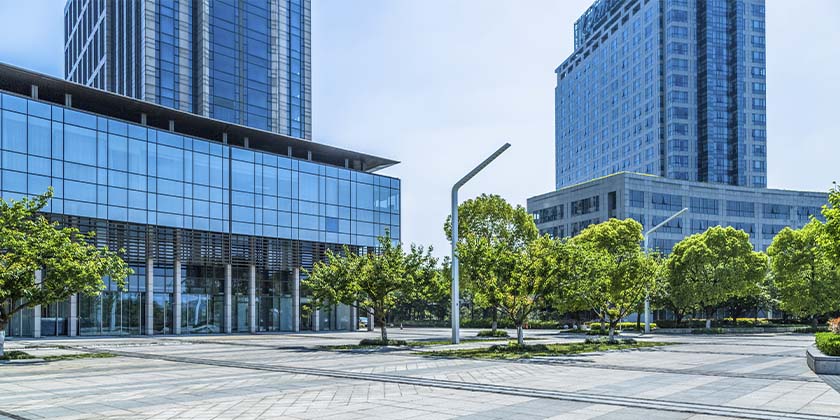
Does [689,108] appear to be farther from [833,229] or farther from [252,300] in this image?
[833,229]

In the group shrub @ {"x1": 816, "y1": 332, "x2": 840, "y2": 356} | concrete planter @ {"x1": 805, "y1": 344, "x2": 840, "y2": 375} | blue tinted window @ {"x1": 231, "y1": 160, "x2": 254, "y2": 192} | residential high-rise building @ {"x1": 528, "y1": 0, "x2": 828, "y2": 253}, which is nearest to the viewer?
concrete planter @ {"x1": 805, "y1": 344, "x2": 840, "y2": 375}

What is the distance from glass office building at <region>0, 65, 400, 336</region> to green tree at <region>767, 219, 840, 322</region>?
33645mm

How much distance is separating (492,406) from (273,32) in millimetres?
94383

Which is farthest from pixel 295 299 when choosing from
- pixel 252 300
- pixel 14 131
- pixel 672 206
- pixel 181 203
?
pixel 672 206

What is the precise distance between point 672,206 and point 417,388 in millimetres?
96182

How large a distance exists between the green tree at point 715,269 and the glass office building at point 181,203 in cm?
2763

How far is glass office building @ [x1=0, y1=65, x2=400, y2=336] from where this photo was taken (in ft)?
161

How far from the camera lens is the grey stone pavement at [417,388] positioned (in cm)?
1412

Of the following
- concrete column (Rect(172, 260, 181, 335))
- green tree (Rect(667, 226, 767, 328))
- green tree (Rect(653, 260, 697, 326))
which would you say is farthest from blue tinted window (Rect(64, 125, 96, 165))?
green tree (Rect(667, 226, 767, 328))

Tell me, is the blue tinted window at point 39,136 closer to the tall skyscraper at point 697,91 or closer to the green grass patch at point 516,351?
the green grass patch at point 516,351

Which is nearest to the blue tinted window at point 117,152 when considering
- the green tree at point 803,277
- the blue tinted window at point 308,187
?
the blue tinted window at point 308,187

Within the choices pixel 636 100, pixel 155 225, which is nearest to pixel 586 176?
pixel 636 100

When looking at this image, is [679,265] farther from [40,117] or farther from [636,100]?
[636,100]

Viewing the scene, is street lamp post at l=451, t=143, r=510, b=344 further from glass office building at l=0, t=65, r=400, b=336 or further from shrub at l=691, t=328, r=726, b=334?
shrub at l=691, t=328, r=726, b=334
